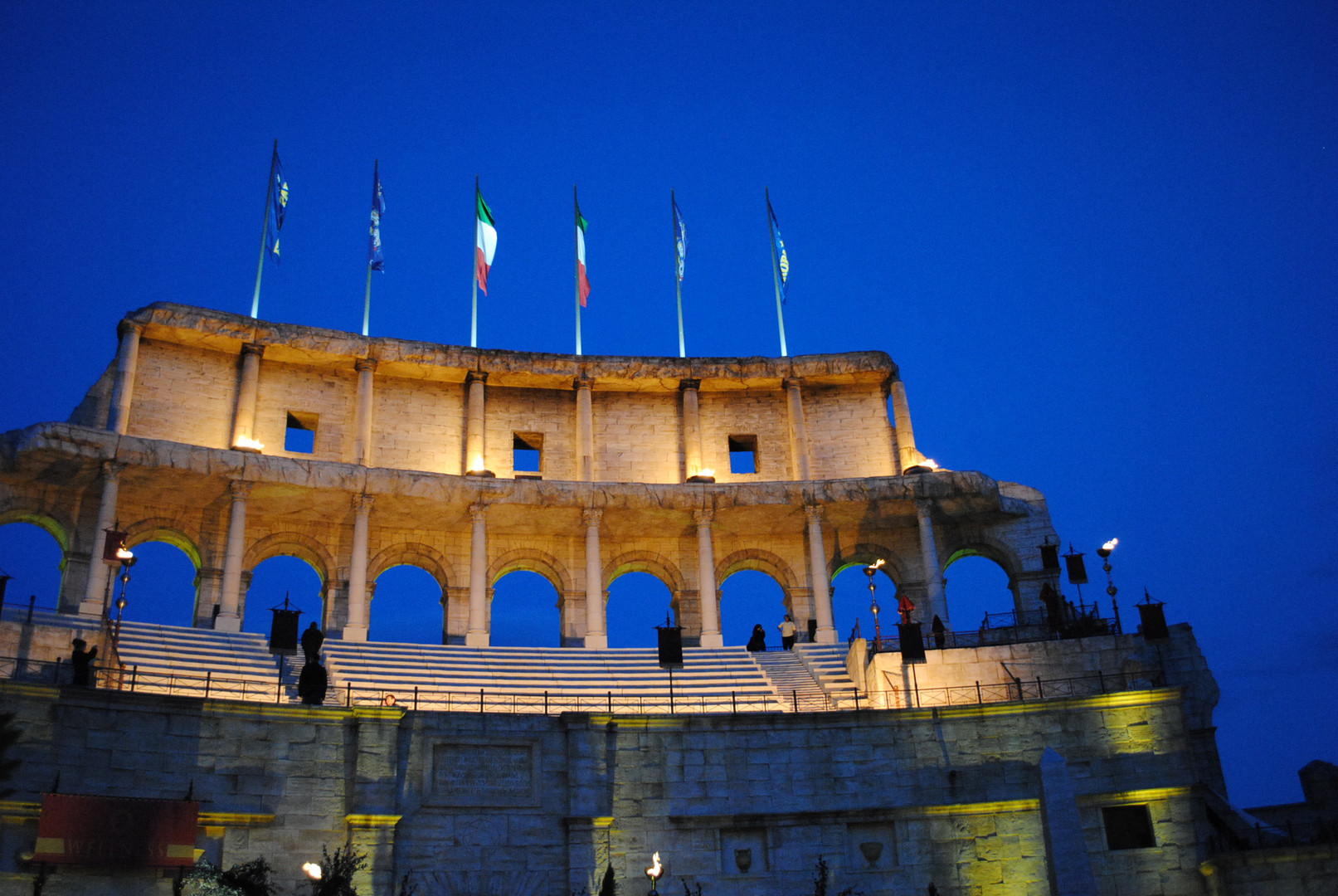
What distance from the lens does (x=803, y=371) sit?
41.5 metres

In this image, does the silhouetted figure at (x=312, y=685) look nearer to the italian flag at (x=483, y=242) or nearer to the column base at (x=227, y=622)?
the column base at (x=227, y=622)

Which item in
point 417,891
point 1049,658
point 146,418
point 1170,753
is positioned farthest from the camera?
point 146,418

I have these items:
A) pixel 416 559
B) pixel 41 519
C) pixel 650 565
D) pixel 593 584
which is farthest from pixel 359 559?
pixel 650 565

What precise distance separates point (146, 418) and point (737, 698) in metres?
20.5

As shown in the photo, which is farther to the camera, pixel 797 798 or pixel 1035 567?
pixel 1035 567

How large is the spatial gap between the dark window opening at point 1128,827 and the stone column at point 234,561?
22.4 metres

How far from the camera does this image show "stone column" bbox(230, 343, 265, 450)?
36469mm

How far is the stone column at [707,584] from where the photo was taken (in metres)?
36.7

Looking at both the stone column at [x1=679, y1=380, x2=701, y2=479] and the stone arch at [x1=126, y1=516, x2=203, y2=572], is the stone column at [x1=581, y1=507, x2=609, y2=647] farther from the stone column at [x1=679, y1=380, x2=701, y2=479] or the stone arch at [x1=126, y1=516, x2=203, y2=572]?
the stone arch at [x1=126, y1=516, x2=203, y2=572]

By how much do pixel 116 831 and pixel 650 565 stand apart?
71.7 feet

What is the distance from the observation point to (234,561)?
110 ft

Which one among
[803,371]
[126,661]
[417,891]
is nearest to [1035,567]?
[803,371]

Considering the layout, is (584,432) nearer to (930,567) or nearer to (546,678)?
(546,678)

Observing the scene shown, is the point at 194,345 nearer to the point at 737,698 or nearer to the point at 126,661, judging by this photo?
the point at 126,661
